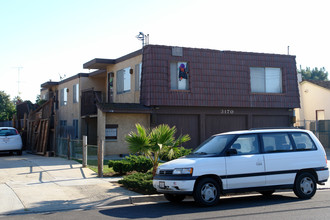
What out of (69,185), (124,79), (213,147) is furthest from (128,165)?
(124,79)

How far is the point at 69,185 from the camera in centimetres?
1215

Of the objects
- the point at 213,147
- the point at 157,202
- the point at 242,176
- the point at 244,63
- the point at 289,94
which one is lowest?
the point at 157,202

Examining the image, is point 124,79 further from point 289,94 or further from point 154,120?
point 289,94

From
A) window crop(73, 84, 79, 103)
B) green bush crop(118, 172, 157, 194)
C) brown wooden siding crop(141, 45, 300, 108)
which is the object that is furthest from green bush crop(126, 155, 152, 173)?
window crop(73, 84, 79, 103)

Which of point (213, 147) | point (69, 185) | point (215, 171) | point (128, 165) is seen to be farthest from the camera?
point (128, 165)

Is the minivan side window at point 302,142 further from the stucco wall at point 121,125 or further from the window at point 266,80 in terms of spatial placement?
the window at point 266,80

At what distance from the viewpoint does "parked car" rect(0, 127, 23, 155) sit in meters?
20.7

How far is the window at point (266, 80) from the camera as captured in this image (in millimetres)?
24031

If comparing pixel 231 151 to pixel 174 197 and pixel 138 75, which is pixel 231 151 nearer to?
pixel 174 197

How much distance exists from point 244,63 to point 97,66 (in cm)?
918

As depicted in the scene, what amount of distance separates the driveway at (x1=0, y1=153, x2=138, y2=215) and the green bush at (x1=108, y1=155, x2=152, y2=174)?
79 cm

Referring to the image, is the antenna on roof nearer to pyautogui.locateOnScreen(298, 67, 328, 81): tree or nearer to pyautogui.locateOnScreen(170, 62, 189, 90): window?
pyautogui.locateOnScreen(170, 62, 189, 90): window

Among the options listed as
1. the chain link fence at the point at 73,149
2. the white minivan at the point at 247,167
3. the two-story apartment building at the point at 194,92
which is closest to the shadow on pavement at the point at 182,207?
the white minivan at the point at 247,167

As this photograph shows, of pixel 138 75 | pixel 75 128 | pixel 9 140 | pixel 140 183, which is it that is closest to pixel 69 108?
pixel 75 128
